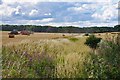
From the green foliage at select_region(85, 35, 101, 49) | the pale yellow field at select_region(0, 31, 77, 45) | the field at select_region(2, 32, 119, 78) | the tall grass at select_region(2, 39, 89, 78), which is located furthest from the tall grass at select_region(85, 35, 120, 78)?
the green foliage at select_region(85, 35, 101, 49)

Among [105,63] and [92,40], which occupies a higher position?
[92,40]

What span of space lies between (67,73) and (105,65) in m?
1.17

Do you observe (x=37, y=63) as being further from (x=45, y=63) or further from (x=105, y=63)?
(x=105, y=63)

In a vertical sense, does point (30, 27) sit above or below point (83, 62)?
above

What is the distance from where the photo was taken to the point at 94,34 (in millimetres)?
17016

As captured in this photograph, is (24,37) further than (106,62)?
Yes

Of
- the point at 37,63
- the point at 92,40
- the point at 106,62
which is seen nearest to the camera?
the point at 106,62

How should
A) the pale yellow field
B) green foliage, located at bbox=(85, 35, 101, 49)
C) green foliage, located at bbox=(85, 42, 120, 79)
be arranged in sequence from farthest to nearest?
green foliage, located at bbox=(85, 35, 101, 49) < the pale yellow field < green foliage, located at bbox=(85, 42, 120, 79)

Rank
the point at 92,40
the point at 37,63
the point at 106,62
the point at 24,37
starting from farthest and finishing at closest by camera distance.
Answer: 1. the point at 92,40
2. the point at 24,37
3. the point at 37,63
4. the point at 106,62

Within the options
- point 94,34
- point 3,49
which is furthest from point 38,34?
point 3,49

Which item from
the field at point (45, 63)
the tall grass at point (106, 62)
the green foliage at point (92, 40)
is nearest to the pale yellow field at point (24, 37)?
the field at point (45, 63)

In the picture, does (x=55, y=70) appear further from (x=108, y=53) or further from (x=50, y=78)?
(x=108, y=53)

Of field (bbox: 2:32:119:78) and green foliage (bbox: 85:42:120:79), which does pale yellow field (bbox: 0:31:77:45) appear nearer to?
field (bbox: 2:32:119:78)

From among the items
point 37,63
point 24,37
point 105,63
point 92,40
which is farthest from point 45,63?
point 92,40
